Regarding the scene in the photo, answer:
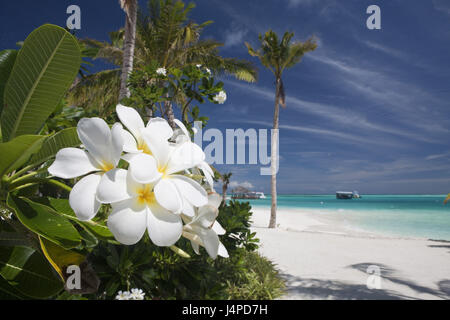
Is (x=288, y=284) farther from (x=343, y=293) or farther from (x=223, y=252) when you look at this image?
(x=223, y=252)

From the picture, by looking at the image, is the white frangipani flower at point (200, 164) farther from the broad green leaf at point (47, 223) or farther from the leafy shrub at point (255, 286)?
the leafy shrub at point (255, 286)

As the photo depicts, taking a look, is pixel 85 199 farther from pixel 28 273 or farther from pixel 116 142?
pixel 28 273

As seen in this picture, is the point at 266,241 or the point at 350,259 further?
the point at 266,241

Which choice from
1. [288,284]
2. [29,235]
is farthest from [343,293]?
[29,235]

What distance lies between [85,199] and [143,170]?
5 cm

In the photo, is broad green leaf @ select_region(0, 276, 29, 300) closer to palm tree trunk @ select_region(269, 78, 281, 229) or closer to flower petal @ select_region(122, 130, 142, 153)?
flower petal @ select_region(122, 130, 142, 153)

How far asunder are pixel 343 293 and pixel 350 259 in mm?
2134

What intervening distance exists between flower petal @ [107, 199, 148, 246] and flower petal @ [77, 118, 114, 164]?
5cm

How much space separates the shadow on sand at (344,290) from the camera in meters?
3.42

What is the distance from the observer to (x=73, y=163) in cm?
23

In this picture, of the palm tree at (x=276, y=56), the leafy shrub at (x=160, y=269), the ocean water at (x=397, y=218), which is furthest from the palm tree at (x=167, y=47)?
the ocean water at (x=397, y=218)

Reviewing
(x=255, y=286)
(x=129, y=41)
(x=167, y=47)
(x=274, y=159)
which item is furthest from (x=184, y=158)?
(x=274, y=159)
